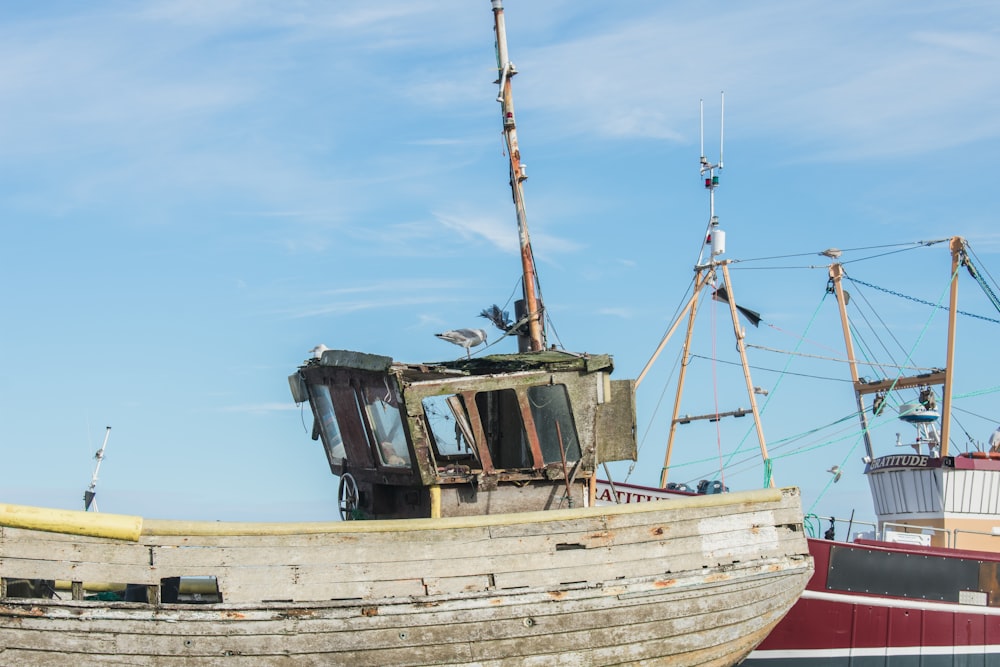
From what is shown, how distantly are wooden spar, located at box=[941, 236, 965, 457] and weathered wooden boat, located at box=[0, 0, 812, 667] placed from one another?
789cm

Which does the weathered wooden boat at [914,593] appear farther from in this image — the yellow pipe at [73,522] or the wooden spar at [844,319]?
the yellow pipe at [73,522]

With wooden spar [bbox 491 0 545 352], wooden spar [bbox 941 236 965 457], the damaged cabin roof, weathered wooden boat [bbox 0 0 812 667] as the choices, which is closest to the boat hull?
weathered wooden boat [bbox 0 0 812 667]

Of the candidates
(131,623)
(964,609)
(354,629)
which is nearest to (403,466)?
(354,629)

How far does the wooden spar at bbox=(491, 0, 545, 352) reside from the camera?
15.0 metres

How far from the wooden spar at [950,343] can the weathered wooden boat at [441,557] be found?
311 inches

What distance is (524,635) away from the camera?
11172 mm

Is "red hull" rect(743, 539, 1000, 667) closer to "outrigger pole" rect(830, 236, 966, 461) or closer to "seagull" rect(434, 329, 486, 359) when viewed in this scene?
"outrigger pole" rect(830, 236, 966, 461)

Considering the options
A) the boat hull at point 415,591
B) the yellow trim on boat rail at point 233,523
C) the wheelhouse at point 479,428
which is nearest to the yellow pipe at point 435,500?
the wheelhouse at point 479,428

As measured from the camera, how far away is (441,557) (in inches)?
436

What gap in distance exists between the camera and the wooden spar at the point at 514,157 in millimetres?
15000

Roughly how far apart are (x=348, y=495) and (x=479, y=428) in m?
2.21

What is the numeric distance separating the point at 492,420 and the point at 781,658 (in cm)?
671

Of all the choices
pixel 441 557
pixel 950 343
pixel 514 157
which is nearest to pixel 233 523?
pixel 441 557

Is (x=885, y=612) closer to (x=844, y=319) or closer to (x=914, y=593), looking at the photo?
(x=914, y=593)
